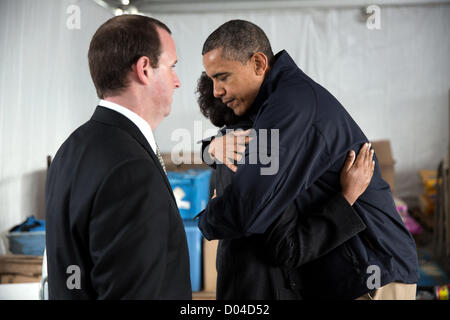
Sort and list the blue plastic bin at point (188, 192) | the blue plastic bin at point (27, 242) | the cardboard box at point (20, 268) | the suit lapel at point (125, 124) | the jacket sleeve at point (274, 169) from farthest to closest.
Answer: the blue plastic bin at point (188, 192) → the blue plastic bin at point (27, 242) → the cardboard box at point (20, 268) → the jacket sleeve at point (274, 169) → the suit lapel at point (125, 124)

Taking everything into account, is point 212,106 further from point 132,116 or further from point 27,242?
point 27,242

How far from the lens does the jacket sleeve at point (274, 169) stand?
1029mm

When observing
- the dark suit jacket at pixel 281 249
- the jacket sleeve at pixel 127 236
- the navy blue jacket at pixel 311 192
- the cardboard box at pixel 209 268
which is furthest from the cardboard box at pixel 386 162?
the jacket sleeve at pixel 127 236

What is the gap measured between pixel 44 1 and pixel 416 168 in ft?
14.2

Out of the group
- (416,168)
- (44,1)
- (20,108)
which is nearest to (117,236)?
(20,108)

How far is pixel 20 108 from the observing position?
2852mm

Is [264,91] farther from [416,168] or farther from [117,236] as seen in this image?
[416,168]

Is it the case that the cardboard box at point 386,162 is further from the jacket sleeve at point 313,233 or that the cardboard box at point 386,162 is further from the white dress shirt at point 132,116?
the white dress shirt at point 132,116

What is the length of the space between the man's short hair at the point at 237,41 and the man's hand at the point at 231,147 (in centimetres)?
23

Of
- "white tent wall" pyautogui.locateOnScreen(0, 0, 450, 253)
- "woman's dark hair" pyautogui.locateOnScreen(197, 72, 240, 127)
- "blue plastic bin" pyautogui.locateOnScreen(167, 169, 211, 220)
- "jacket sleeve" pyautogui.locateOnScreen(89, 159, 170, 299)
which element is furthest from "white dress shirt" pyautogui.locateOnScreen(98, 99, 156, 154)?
"white tent wall" pyautogui.locateOnScreen(0, 0, 450, 253)

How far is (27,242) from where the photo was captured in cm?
270

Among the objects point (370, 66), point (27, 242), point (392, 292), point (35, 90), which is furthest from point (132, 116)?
point (370, 66)

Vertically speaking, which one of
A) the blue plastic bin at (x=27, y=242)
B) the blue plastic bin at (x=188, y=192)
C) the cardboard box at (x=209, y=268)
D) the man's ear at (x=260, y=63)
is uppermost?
the man's ear at (x=260, y=63)

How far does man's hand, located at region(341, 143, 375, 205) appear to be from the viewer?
1108 millimetres
